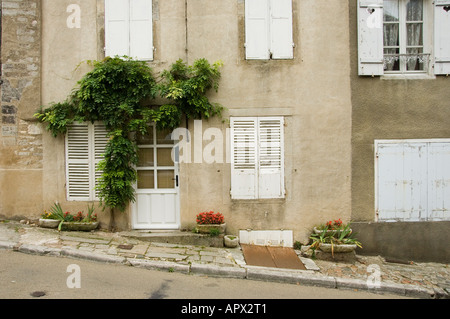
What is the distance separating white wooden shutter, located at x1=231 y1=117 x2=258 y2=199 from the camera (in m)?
7.44

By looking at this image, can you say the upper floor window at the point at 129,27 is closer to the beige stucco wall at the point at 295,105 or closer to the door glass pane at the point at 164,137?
the beige stucco wall at the point at 295,105

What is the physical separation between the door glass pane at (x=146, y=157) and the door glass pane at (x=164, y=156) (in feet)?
0.46

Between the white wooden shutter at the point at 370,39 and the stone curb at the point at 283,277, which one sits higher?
the white wooden shutter at the point at 370,39

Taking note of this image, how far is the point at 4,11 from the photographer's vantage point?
7.34 meters

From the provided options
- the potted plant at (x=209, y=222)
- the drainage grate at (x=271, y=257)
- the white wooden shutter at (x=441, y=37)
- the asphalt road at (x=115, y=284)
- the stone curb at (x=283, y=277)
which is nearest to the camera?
the asphalt road at (x=115, y=284)

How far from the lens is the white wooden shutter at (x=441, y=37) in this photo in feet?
24.5

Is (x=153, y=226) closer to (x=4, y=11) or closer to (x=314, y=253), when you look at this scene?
(x=314, y=253)

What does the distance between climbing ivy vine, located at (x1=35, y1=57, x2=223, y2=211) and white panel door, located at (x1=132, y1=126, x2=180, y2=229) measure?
0.29m

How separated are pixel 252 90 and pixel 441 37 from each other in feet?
12.9

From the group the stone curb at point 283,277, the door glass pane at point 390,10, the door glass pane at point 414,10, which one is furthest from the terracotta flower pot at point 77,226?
the door glass pane at point 414,10

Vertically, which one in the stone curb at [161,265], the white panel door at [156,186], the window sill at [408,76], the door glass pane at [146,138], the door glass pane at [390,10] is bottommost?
the stone curb at [161,265]

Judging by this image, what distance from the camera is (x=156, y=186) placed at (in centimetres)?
759

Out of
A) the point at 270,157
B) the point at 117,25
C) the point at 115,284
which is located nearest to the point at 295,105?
the point at 270,157

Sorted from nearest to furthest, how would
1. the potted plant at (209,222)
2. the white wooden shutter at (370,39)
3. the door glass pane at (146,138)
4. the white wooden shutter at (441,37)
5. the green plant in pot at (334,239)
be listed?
the green plant in pot at (334,239), the potted plant at (209,222), the white wooden shutter at (370,39), the white wooden shutter at (441,37), the door glass pane at (146,138)
